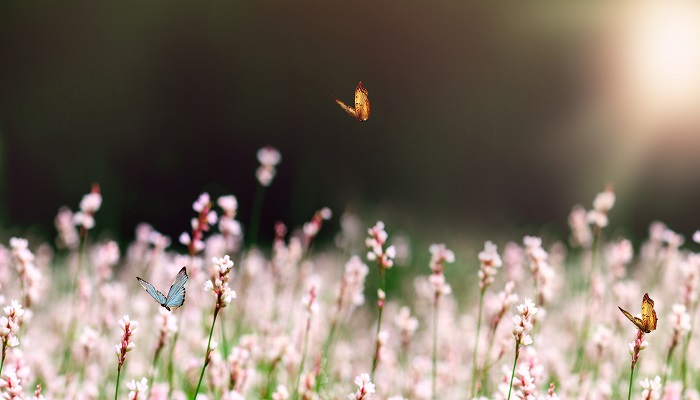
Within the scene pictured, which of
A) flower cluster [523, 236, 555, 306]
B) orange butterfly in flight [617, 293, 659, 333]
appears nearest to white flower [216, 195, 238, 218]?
flower cluster [523, 236, 555, 306]

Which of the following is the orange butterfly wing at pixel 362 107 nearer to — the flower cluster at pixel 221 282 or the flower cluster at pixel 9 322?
the flower cluster at pixel 221 282

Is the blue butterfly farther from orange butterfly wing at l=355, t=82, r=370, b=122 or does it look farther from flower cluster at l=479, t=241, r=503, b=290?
flower cluster at l=479, t=241, r=503, b=290

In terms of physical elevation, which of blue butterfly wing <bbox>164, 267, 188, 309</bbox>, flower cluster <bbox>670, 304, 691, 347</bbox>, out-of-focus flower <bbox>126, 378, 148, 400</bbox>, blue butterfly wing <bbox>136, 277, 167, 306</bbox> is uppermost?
flower cluster <bbox>670, 304, 691, 347</bbox>

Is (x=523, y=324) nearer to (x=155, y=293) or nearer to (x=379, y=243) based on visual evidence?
(x=379, y=243)

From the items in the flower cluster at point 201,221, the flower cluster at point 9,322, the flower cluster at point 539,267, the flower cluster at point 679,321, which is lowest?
the flower cluster at point 9,322

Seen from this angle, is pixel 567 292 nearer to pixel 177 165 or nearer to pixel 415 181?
pixel 415 181

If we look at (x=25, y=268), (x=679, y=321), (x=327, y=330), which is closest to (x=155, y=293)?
(x=25, y=268)

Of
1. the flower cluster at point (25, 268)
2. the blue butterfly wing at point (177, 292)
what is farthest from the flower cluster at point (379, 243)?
the flower cluster at point (25, 268)

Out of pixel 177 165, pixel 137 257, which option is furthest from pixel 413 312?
pixel 177 165
